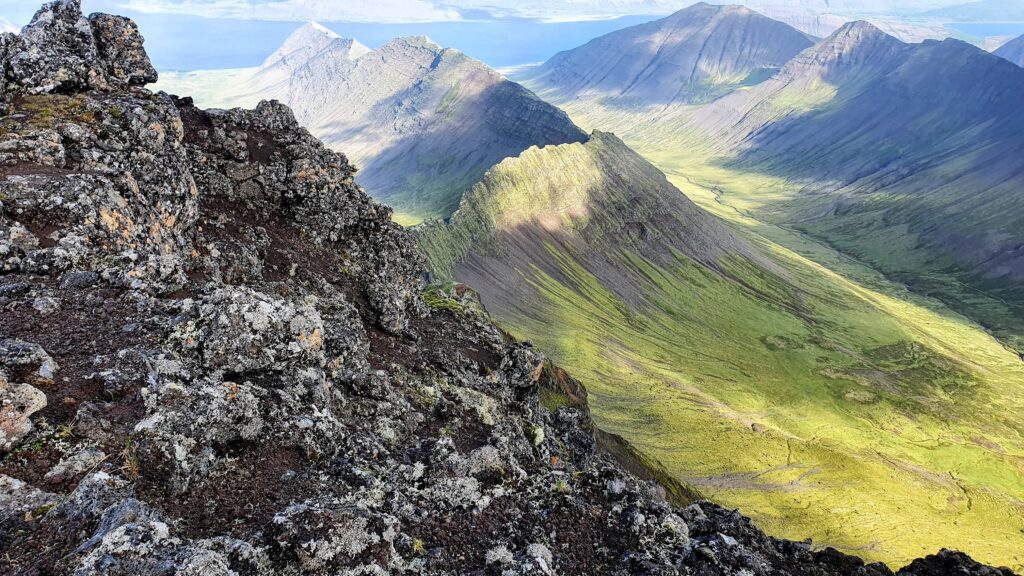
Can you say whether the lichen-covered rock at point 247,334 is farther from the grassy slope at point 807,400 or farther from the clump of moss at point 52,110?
the grassy slope at point 807,400

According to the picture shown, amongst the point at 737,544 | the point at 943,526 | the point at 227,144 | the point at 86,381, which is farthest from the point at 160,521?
the point at 943,526

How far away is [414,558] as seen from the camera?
46.8 ft

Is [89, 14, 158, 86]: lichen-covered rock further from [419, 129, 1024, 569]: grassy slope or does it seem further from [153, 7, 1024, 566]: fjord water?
[419, 129, 1024, 569]: grassy slope

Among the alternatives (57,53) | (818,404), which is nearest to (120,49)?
(57,53)

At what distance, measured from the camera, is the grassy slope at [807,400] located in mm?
89312

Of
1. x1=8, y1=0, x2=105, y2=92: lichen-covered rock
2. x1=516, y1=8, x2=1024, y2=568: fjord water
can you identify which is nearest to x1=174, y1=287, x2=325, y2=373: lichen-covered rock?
x1=8, y1=0, x2=105, y2=92: lichen-covered rock

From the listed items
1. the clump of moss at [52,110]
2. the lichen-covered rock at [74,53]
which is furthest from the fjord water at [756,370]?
the clump of moss at [52,110]

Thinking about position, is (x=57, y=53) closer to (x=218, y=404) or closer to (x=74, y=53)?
(x=74, y=53)

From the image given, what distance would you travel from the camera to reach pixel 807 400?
132 m

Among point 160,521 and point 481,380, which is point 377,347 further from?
Answer: point 160,521

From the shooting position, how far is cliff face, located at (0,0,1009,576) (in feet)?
40.9

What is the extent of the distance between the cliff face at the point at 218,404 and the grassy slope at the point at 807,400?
74362mm

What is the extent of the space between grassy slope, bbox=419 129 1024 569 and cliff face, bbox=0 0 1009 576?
74.4m

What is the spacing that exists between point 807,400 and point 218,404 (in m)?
142
